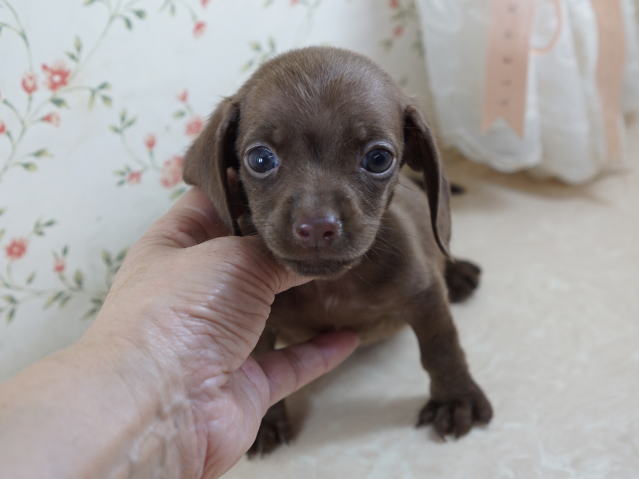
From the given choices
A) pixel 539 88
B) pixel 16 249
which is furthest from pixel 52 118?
pixel 539 88

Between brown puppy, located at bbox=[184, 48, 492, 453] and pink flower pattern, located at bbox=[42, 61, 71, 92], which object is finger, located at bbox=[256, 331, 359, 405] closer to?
brown puppy, located at bbox=[184, 48, 492, 453]

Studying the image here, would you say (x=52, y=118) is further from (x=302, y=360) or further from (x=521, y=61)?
(x=521, y=61)

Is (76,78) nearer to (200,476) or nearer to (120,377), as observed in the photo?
(120,377)

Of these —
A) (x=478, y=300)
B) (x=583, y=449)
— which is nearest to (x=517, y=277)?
(x=478, y=300)

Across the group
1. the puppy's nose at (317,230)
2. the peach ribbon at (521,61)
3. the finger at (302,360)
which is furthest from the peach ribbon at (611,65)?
the puppy's nose at (317,230)

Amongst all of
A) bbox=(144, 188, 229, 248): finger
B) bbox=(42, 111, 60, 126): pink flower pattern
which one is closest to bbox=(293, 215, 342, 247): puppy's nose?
bbox=(144, 188, 229, 248): finger
